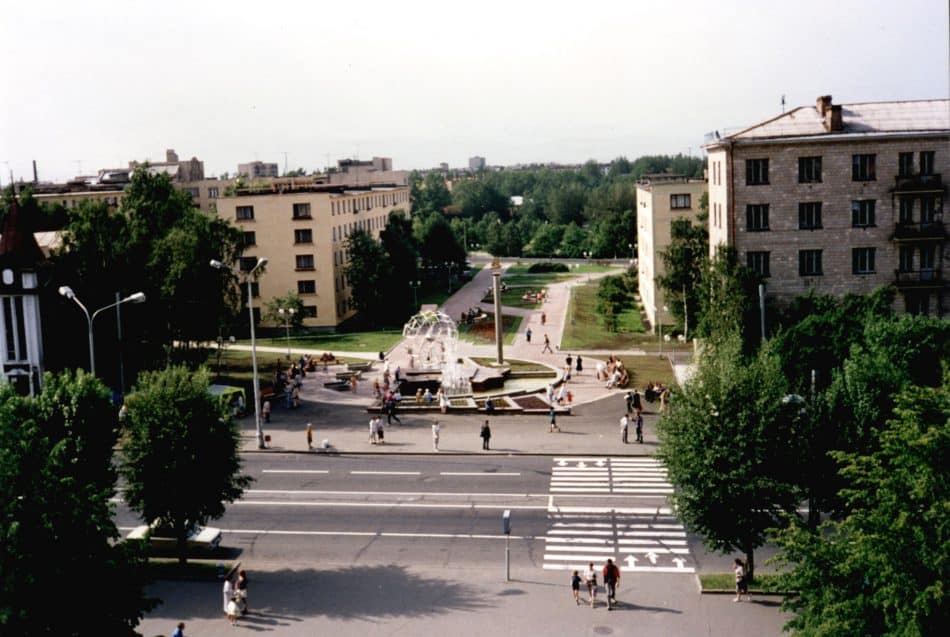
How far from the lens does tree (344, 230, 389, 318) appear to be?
282ft

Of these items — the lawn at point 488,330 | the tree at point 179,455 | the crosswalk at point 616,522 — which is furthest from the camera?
the lawn at point 488,330

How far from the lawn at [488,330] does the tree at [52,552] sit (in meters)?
54.2

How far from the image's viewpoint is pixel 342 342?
78.2m

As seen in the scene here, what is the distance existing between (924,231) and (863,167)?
15.9 ft

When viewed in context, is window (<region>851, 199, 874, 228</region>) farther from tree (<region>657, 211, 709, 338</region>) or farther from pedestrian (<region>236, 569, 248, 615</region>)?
pedestrian (<region>236, 569, 248, 615</region>)

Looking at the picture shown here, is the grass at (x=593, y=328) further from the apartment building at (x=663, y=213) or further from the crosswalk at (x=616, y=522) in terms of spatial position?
the crosswalk at (x=616, y=522)

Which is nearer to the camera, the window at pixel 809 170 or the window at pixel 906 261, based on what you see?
the window at pixel 809 170

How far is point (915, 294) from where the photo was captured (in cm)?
5541

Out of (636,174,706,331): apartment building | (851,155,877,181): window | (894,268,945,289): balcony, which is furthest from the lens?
(636,174,706,331): apartment building

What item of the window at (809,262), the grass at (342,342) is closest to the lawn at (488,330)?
the grass at (342,342)

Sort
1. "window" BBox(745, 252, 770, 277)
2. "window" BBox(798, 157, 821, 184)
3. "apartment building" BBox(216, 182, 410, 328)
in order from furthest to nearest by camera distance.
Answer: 1. "apartment building" BBox(216, 182, 410, 328)
2. "window" BBox(745, 252, 770, 277)
3. "window" BBox(798, 157, 821, 184)

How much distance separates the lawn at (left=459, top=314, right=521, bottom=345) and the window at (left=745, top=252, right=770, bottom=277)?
2356 cm

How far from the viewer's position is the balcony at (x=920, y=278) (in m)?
55.0

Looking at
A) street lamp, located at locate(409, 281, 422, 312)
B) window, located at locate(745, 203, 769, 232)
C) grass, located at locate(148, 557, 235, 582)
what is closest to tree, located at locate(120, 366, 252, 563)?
grass, located at locate(148, 557, 235, 582)
